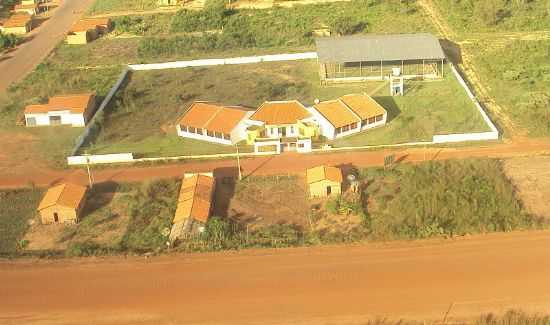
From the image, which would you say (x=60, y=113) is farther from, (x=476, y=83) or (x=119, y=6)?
(x=119, y=6)

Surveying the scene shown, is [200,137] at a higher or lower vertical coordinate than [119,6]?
lower

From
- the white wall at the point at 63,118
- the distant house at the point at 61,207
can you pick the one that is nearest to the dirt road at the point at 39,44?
the white wall at the point at 63,118

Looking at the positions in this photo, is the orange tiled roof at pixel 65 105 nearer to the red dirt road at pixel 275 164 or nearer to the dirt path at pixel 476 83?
the red dirt road at pixel 275 164

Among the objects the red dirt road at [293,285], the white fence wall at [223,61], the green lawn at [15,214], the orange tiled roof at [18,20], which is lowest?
the red dirt road at [293,285]

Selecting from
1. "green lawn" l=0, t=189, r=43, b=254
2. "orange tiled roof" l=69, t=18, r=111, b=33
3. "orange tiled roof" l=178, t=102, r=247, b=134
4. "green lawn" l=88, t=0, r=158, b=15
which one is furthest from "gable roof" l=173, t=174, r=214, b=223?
"green lawn" l=88, t=0, r=158, b=15

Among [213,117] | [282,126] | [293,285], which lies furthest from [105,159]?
[293,285]

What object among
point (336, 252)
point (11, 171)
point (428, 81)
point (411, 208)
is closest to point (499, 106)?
point (428, 81)
